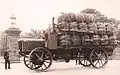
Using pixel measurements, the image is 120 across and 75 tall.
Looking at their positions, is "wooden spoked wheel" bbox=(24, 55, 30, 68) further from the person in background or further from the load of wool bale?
the load of wool bale

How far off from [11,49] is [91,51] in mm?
959

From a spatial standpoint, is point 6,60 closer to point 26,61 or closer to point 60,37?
point 26,61

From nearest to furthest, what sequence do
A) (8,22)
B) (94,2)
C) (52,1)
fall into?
(8,22), (52,1), (94,2)

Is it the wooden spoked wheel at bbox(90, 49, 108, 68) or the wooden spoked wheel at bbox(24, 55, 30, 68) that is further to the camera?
the wooden spoked wheel at bbox(90, 49, 108, 68)

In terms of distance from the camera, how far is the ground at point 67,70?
2.63m

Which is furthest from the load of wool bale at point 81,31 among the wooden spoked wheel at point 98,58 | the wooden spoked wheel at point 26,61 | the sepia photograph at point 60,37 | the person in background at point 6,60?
the person in background at point 6,60

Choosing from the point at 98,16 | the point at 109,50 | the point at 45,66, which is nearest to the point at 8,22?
the point at 45,66

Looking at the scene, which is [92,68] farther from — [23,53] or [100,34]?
[23,53]

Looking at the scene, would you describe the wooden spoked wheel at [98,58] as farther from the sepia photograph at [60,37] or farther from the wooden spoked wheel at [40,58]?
the wooden spoked wheel at [40,58]

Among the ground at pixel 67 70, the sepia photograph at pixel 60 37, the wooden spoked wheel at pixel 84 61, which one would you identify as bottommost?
the ground at pixel 67 70

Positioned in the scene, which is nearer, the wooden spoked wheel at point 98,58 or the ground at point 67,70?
the ground at point 67,70

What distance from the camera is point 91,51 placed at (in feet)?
10.5

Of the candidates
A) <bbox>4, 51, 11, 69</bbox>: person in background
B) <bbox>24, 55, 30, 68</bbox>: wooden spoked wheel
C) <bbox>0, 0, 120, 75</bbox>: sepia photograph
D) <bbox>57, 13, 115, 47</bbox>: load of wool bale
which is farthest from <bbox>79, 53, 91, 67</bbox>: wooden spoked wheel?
<bbox>4, 51, 11, 69</bbox>: person in background

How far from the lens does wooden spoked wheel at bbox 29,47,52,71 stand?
114 inches
